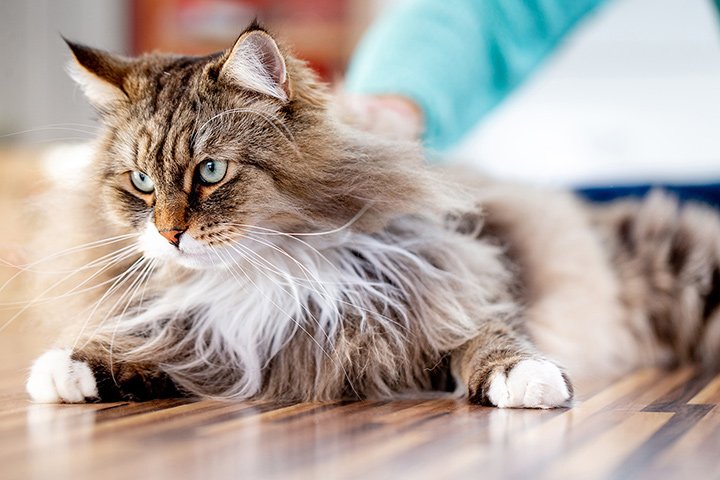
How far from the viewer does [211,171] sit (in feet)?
4.51

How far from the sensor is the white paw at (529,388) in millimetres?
1296

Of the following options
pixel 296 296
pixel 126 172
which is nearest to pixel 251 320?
pixel 296 296

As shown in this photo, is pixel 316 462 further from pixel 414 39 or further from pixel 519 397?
pixel 414 39

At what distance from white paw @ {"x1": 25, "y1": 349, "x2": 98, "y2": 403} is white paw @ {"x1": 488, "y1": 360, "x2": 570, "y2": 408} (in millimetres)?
648

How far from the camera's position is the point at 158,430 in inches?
44.4

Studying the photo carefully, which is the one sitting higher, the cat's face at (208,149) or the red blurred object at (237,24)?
the red blurred object at (237,24)

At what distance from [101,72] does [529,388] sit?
0.90 metres

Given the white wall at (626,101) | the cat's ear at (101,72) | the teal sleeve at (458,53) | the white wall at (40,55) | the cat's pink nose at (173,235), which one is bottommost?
the cat's pink nose at (173,235)

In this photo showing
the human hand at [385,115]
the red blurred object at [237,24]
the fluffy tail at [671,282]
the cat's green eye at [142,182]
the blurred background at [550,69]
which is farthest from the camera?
the red blurred object at [237,24]

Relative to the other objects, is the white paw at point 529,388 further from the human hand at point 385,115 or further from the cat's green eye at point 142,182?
the cat's green eye at point 142,182

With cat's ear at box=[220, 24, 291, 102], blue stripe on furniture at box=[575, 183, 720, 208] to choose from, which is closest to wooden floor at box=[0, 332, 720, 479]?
cat's ear at box=[220, 24, 291, 102]

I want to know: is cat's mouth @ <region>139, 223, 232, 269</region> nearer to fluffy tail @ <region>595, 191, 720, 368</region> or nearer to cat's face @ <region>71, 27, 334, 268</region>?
cat's face @ <region>71, 27, 334, 268</region>

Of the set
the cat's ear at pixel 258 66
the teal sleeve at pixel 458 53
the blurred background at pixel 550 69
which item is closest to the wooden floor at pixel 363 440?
the cat's ear at pixel 258 66

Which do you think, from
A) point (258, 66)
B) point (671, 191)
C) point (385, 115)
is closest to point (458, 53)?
point (385, 115)
